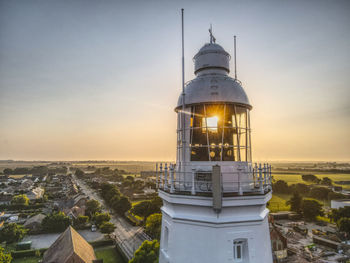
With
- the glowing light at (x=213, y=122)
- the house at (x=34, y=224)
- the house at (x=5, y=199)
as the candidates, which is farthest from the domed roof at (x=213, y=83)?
the house at (x=5, y=199)

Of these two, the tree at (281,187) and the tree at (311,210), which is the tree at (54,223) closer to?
the tree at (311,210)

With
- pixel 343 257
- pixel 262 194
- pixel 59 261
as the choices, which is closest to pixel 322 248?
pixel 343 257

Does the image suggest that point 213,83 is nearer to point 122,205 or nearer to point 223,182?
point 223,182

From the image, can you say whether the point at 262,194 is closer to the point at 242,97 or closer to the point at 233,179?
the point at 233,179

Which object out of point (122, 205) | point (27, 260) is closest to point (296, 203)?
point (122, 205)

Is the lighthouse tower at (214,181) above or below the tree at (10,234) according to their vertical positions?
above

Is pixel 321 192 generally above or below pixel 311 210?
above
